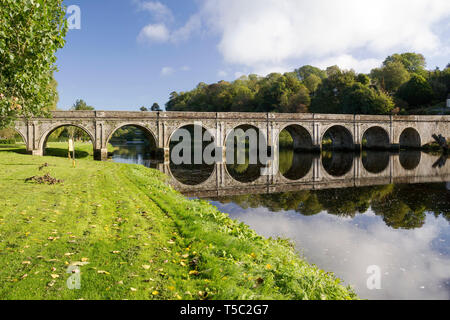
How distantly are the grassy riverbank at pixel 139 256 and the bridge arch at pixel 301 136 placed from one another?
130 ft

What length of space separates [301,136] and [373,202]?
36459mm

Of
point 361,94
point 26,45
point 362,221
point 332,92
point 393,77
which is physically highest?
point 393,77

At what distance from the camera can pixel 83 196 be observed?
11.5 m

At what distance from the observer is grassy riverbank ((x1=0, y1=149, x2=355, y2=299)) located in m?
4.70

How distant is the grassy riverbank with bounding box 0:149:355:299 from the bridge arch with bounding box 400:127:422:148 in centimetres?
5582

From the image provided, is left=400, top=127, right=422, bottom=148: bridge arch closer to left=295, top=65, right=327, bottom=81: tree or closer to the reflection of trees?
the reflection of trees

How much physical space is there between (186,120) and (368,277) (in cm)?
3566

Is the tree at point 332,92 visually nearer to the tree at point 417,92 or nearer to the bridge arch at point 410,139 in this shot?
the tree at point 417,92

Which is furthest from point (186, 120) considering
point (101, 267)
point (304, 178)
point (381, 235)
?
point (101, 267)

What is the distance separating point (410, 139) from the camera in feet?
180

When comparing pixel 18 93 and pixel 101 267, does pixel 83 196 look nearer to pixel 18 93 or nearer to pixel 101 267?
pixel 18 93

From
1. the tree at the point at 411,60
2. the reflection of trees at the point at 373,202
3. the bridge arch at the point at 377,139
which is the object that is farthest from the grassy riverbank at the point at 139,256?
the tree at the point at 411,60

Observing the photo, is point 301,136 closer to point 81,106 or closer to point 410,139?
point 410,139

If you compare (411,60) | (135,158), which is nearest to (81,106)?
(135,158)
